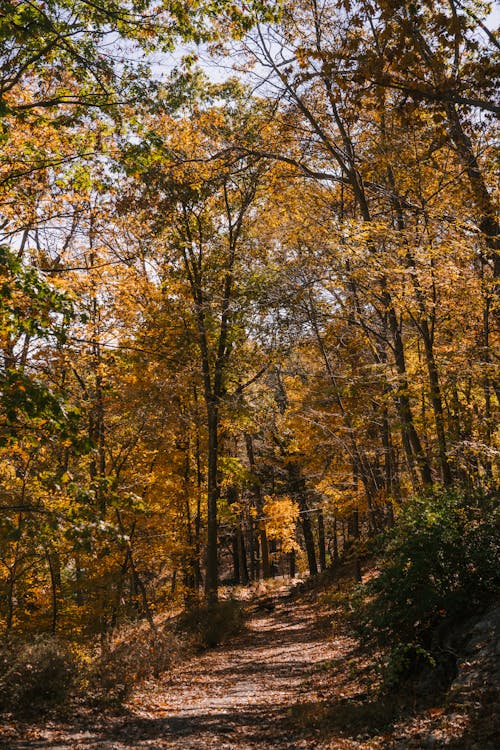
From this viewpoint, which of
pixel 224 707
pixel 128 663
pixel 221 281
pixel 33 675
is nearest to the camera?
pixel 33 675

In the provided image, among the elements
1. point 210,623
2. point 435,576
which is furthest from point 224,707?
point 210,623

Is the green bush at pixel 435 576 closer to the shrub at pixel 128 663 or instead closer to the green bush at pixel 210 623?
the shrub at pixel 128 663

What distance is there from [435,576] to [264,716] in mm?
3298

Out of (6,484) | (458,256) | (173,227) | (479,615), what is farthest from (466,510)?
(173,227)

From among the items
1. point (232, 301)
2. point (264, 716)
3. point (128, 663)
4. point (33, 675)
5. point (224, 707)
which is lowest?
point (224, 707)

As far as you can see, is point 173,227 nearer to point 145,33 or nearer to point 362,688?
point 145,33

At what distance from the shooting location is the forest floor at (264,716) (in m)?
5.69

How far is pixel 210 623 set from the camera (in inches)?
578

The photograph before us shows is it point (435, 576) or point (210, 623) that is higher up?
point (435, 576)

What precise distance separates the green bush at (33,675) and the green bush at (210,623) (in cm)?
654

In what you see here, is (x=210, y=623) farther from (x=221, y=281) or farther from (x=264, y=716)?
(x=221, y=281)

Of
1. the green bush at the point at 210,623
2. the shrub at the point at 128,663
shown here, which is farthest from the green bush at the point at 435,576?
the green bush at the point at 210,623

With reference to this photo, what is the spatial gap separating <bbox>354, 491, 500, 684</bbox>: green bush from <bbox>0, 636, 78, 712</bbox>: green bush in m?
4.51

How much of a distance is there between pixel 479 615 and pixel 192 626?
10064mm
